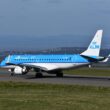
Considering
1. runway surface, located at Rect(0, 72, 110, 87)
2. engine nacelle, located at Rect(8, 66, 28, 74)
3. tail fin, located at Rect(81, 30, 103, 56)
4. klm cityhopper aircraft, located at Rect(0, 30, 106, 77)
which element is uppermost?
tail fin, located at Rect(81, 30, 103, 56)

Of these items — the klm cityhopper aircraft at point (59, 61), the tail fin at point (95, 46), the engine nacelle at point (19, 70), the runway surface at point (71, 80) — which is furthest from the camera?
the engine nacelle at point (19, 70)

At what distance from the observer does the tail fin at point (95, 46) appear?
54438mm

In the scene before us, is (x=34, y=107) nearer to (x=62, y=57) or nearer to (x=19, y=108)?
(x=19, y=108)

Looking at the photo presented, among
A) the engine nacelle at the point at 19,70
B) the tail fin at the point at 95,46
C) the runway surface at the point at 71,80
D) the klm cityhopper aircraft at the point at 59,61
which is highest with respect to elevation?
the tail fin at the point at 95,46

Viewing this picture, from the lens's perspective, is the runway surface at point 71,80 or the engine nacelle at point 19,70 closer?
the runway surface at point 71,80

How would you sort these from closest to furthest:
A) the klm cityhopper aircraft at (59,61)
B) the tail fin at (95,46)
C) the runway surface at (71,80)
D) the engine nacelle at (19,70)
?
the runway surface at (71,80)
the klm cityhopper aircraft at (59,61)
the tail fin at (95,46)
the engine nacelle at (19,70)

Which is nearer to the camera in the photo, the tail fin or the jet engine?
the tail fin

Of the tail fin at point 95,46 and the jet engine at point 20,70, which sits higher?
the tail fin at point 95,46

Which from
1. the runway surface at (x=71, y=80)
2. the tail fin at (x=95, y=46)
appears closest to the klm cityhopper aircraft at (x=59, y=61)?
the tail fin at (x=95, y=46)

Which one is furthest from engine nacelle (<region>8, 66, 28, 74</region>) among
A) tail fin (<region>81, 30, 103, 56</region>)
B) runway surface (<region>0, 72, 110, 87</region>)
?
tail fin (<region>81, 30, 103, 56</region>)

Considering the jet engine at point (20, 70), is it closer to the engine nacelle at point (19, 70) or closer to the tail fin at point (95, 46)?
the engine nacelle at point (19, 70)

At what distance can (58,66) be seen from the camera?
56.2 metres

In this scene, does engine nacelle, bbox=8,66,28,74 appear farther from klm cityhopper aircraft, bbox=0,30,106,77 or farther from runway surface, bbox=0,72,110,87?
runway surface, bbox=0,72,110,87

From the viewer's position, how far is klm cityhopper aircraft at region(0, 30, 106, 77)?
5400 cm
